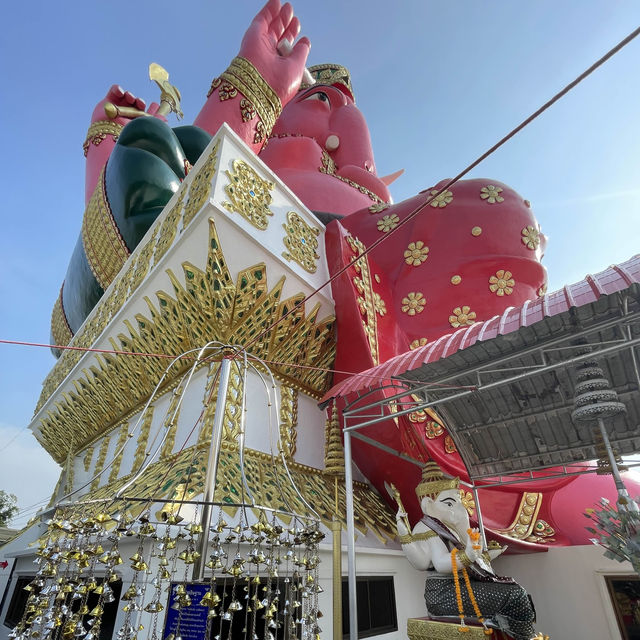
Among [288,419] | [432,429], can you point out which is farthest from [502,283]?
[288,419]

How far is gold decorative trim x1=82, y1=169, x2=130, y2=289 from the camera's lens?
19.6ft

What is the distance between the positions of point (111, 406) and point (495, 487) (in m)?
4.85

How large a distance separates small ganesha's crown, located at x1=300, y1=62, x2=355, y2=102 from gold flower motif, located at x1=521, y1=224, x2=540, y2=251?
31.0 ft

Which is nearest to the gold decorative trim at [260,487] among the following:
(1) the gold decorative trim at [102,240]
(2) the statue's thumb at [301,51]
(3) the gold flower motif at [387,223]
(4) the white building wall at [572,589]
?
(4) the white building wall at [572,589]

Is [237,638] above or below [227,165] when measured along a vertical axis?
below

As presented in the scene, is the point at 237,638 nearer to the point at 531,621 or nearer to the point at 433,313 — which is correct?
the point at 531,621

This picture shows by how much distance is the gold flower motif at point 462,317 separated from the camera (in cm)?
481

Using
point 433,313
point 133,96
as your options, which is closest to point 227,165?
point 433,313

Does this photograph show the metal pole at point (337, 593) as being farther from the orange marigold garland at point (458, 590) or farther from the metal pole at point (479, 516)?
the metal pole at point (479, 516)

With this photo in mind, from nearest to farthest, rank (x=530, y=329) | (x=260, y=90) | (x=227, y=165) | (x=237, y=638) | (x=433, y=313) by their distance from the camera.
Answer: (x=237, y=638) < (x=530, y=329) < (x=227, y=165) < (x=433, y=313) < (x=260, y=90)

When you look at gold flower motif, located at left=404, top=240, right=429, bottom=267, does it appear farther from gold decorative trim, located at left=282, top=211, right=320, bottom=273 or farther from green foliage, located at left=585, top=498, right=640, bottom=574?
green foliage, located at left=585, top=498, right=640, bottom=574

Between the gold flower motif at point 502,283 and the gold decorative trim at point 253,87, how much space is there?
4.90m

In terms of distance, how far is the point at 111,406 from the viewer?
5695 mm

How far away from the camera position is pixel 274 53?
8.28 meters
